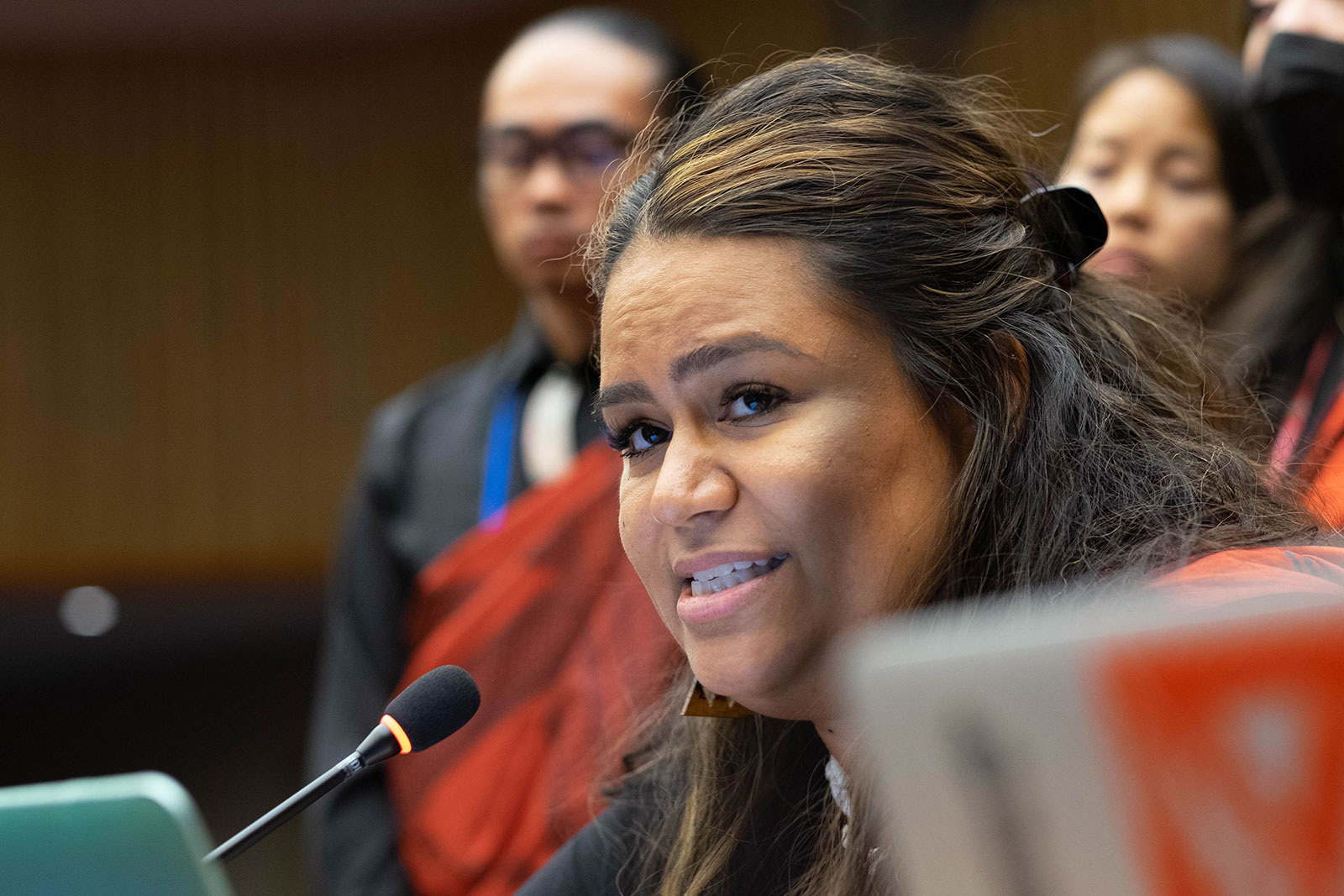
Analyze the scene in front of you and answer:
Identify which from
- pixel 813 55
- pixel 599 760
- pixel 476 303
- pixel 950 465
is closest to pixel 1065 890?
pixel 950 465

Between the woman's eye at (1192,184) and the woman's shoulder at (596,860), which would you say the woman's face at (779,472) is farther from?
the woman's eye at (1192,184)

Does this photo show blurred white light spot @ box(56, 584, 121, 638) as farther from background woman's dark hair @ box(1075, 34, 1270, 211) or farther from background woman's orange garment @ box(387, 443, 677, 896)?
background woman's dark hair @ box(1075, 34, 1270, 211)

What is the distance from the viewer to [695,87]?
1765 millimetres

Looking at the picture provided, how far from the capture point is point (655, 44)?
5.79ft

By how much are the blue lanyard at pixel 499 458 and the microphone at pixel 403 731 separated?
2.30 ft

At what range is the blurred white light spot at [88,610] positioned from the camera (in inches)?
176

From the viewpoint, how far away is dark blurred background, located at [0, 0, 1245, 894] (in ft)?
14.8

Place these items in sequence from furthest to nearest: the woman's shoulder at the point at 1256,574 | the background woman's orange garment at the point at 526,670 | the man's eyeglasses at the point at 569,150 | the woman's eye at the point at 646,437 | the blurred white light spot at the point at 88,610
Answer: the blurred white light spot at the point at 88,610 → the man's eyeglasses at the point at 569,150 → the background woman's orange garment at the point at 526,670 → the woman's eye at the point at 646,437 → the woman's shoulder at the point at 1256,574

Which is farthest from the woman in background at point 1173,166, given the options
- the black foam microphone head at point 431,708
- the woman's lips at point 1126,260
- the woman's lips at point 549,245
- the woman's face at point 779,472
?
the black foam microphone head at point 431,708

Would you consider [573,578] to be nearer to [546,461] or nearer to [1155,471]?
[546,461]

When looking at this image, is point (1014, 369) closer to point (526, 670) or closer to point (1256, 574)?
point (1256, 574)

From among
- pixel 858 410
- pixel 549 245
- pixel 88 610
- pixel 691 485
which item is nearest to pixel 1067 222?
pixel 858 410

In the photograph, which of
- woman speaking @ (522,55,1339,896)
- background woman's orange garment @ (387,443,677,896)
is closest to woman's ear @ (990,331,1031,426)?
woman speaking @ (522,55,1339,896)

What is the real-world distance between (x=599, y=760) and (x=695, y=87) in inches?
33.6
